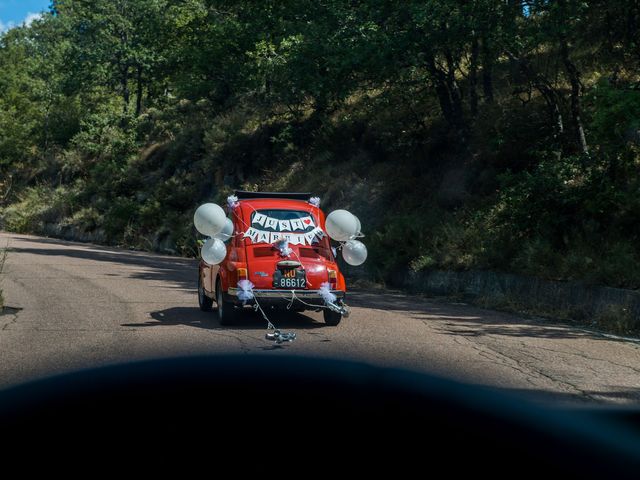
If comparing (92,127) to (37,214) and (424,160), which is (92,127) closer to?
(37,214)

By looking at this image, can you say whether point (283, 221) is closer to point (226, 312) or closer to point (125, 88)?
point (226, 312)

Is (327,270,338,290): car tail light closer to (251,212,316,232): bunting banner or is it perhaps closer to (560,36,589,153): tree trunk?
(251,212,316,232): bunting banner

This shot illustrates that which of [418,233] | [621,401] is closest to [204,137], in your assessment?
[418,233]

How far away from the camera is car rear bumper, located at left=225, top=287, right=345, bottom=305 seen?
11.2m

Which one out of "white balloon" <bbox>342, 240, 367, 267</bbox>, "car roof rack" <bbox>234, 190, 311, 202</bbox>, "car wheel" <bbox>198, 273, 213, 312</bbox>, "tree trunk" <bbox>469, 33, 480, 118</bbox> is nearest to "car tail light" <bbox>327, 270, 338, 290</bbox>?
"white balloon" <bbox>342, 240, 367, 267</bbox>

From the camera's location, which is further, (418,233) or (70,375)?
(418,233)

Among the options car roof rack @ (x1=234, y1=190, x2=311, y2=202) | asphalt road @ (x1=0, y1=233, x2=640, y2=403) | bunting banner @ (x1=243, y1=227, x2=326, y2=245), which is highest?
car roof rack @ (x1=234, y1=190, x2=311, y2=202)

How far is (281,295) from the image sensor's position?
37.0 feet

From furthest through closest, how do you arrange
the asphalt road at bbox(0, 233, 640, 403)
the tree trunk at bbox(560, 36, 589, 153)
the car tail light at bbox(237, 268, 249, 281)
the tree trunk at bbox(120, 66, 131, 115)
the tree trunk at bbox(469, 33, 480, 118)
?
the tree trunk at bbox(120, 66, 131, 115) → the tree trunk at bbox(469, 33, 480, 118) → the tree trunk at bbox(560, 36, 589, 153) → the car tail light at bbox(237, 268, 249, 281) → the asphalt road at bbox(0, 233, 640, 403)

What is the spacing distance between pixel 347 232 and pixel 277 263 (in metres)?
1.21

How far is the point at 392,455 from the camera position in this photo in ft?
6.33

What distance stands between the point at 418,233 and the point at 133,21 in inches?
1261

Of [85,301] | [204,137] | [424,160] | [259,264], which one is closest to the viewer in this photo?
[259,264]

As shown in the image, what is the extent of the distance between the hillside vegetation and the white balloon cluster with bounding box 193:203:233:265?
6.02 metres
